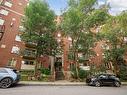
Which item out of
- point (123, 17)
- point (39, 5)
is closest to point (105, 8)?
point (123, 17)

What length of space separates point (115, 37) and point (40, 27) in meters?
12.8

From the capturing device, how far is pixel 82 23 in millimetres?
26500

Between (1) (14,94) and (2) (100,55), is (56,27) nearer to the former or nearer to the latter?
(1) (14,94)

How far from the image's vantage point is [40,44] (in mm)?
24719

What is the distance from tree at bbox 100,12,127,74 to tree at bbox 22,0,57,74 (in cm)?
917

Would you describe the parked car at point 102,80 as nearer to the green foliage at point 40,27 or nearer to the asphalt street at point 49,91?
the asphalt street at point 49,91

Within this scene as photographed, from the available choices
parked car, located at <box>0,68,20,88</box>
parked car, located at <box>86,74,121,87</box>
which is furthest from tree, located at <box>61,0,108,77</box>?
parked car, located at <box>0,68,20,88</box>

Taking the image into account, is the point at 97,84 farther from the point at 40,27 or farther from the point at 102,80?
the point at 40,27

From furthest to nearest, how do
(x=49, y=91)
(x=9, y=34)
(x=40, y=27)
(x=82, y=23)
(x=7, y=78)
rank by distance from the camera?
(x=9, y=34) → (x=82, y=23) → (x=40, y=27) → (x=7, y=78) → (x=49, y=91)

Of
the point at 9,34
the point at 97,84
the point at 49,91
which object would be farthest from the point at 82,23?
the point at 9,34

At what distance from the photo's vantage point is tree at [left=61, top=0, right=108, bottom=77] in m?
25.9

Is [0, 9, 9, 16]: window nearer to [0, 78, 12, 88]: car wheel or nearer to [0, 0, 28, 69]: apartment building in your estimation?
[0, 0, 28, 69]: apartment building

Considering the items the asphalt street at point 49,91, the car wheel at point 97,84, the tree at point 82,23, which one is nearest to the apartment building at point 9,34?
the tree at point 82,23

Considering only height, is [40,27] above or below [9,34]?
below
